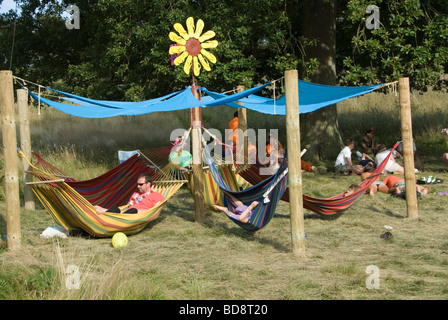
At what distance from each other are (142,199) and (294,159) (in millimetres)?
2064

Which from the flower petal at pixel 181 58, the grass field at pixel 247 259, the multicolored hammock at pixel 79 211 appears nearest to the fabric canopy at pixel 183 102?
the flower petal at pixel 181 58

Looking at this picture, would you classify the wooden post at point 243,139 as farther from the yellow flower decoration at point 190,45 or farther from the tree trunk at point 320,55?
the tree trunk at point 320,55

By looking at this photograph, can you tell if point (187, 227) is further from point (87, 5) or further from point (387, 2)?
point (87, 5)

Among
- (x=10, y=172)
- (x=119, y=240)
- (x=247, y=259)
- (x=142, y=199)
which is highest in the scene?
(x=10, y=172)

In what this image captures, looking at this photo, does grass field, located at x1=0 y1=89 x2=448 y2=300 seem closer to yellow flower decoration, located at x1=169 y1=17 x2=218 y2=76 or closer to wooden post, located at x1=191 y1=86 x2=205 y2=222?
wooden post, located at x1=191 y1=86 x2=205 y2=222

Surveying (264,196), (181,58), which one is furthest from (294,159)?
(181,58)

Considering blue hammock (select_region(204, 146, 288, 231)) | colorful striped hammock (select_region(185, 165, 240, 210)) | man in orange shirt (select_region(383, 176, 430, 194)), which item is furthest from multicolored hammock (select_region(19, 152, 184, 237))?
man in orange shirt (select_region(383, 176, 430, 194))

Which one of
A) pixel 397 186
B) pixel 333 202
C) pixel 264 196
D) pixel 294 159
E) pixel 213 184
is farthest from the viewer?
pixel 397 186

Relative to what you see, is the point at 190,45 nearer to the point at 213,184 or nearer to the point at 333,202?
the point at 213,184

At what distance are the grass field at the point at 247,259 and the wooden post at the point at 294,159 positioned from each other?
186mm

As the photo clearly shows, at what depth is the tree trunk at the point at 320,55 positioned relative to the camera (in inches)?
410

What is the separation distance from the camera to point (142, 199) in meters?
6.45

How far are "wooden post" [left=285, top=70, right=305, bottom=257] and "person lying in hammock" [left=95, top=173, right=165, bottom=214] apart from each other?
6.00 ft
